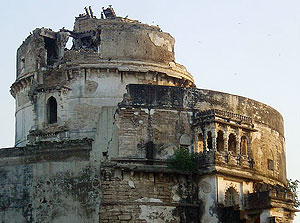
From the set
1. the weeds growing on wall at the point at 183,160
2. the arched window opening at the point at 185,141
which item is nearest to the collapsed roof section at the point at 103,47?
the arched window opening at the point at 185,141

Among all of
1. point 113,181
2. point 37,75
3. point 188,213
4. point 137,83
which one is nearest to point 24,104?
point 37,75

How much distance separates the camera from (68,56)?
28.3m

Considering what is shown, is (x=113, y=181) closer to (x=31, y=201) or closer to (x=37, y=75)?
(x=31, y=201)

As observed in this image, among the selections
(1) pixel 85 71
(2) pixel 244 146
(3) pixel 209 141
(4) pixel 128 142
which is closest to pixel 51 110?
(1) pixel 85 71

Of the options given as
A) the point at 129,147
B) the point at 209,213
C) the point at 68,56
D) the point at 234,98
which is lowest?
the point at 209,213

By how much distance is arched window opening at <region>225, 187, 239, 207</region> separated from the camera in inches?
999

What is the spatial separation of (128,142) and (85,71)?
4.50 meters

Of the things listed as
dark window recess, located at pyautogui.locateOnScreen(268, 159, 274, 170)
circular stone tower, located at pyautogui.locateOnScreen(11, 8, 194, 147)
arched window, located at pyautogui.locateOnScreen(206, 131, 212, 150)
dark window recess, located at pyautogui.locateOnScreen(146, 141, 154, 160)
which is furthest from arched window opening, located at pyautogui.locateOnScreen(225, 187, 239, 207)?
circular stone tower, located at pyautogui.locateOnScreen(11, 8, 194, 147)

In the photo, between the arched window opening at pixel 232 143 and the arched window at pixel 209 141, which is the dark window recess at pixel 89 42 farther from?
the arched window opening at pixel 232 143

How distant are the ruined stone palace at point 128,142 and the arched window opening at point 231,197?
41mm

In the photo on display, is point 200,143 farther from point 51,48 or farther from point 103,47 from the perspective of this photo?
point 51,48

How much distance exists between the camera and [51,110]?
2838 centimetres

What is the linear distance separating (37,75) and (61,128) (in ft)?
8.53

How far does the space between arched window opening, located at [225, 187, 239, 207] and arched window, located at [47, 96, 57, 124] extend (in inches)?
299
